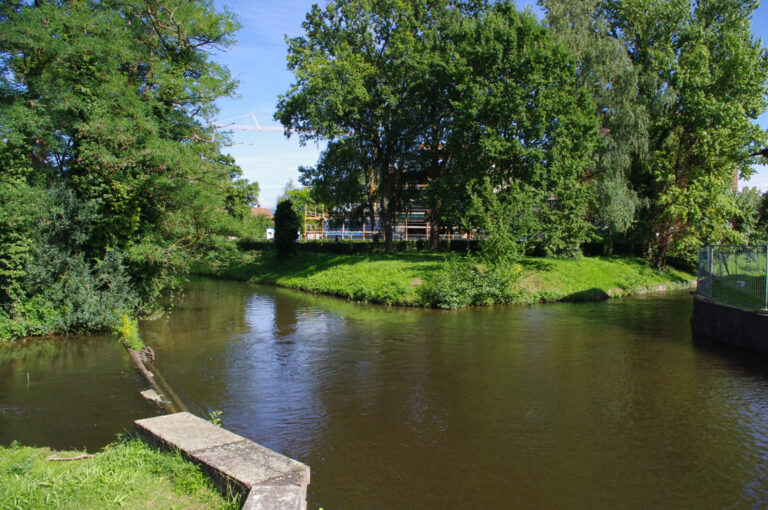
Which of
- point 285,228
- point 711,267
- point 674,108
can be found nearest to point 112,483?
point 711,267

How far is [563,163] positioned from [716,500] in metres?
22.4

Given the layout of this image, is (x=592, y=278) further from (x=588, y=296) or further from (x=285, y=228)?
(x=285, y=228)

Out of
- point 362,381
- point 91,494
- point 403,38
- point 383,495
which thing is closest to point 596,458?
point 383,495

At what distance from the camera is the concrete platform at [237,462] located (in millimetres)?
3891

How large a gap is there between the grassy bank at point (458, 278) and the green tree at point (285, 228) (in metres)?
3.14

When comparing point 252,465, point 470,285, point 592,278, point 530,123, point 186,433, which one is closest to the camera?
point 252,465

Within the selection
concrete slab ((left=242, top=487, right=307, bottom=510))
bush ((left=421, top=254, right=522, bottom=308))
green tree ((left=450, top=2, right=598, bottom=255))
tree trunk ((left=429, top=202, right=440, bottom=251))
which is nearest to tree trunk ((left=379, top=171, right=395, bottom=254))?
tree trunk ((left=429, top=202, right=440, bottom=251))

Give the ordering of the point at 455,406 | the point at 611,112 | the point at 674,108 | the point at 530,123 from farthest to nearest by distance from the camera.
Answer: the point at 674,108, the point at 611,112, the point at 530,123, the point at 455,406

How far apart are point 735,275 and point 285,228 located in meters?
28.6

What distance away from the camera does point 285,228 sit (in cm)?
3731

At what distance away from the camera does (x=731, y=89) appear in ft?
98.2

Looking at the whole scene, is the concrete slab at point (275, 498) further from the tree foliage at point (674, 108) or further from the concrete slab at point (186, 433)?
the tree foliage at point (674, 108)

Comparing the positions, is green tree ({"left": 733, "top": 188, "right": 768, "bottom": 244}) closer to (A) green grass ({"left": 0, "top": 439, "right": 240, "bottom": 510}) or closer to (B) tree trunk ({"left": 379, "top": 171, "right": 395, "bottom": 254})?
(B) tree trunk ({"left": 379, "top": 171, "right": 395, "bottom": 254})

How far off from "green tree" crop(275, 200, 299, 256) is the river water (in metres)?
20.4
